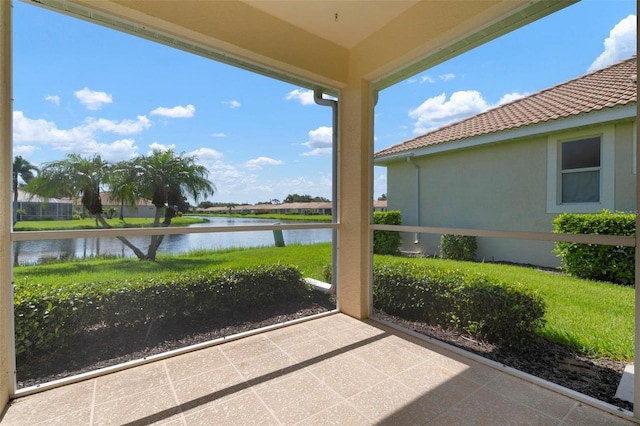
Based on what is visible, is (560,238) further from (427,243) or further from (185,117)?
(185,117)

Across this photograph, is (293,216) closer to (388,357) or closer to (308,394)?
(388,357)

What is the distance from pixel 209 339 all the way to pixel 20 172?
1.87m

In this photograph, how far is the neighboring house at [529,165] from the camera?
183 centimetres

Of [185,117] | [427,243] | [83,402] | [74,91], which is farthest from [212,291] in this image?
[427,243]

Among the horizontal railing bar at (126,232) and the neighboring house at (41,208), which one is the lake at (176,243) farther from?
the neighboring house at (41,208)

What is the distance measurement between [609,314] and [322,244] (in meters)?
2.47

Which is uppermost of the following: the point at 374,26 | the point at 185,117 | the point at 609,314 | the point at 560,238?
the point at 374,26

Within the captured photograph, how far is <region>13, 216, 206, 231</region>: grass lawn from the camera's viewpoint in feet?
6.45

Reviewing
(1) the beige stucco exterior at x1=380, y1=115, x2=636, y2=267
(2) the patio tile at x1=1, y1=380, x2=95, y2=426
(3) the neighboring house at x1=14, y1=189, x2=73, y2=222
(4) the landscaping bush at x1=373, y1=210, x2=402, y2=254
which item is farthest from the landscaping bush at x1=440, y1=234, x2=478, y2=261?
(3) the neighboring house at x1=14, y1=189, x2=73, y2=222

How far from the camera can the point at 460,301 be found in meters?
2.73

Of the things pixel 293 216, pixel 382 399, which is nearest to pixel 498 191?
pixel 382 399

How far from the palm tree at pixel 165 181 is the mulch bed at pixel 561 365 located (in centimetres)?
265

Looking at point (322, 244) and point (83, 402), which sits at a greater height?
point (322, 244)

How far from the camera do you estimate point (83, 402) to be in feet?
5.94
